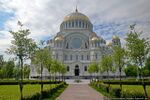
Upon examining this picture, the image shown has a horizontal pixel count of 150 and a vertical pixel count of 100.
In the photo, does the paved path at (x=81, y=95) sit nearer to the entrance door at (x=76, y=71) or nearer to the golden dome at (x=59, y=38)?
the entrance door at (x=76, y=71)

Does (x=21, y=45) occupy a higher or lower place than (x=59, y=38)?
lower

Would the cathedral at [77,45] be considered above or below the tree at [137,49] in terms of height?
above

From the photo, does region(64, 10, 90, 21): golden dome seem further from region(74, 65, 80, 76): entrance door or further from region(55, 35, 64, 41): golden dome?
region(74, 65, 80, 76): entrance door

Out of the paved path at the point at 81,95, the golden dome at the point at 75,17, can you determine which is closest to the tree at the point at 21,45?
the paved path at the point at 81,95

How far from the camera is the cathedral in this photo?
9894cm

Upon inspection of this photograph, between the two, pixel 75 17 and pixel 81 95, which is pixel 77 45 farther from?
pixel 81 95

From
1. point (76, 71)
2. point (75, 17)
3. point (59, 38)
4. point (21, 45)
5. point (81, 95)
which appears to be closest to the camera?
point (21, 45)

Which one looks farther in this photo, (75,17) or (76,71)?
(75,17)

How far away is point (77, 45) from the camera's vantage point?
354ft

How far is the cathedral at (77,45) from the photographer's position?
98.9 meters

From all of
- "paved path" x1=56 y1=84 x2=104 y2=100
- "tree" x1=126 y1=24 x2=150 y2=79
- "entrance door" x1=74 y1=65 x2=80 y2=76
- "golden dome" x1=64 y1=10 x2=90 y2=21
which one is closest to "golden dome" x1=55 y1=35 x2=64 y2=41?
"golden dome" x1=64 y1=10 x2=90 y2=21

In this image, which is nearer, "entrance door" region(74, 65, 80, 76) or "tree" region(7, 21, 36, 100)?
"tree" region(7, 21, 36, 100)

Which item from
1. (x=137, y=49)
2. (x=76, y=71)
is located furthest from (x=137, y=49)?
(x=76, y=71)

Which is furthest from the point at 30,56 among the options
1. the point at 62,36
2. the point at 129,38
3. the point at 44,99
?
the point at 62,36
